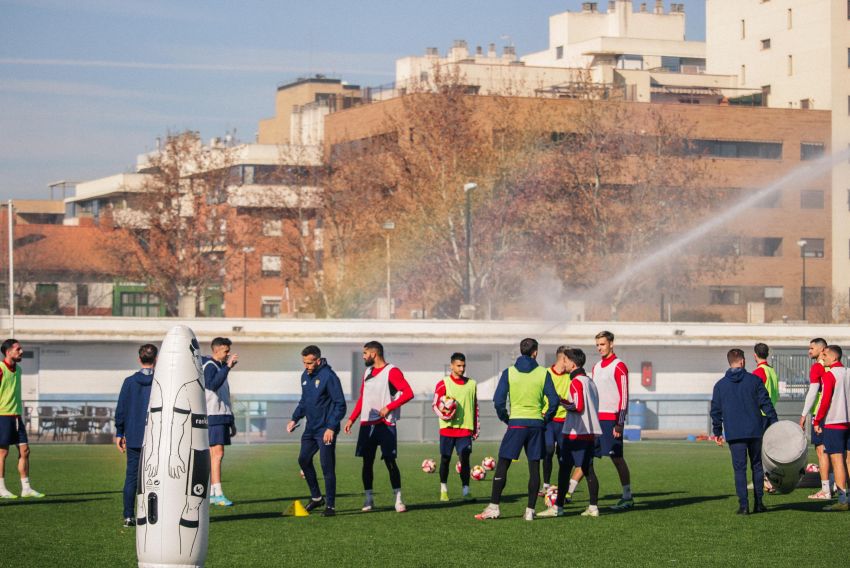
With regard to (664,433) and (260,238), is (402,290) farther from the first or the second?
(664,433)

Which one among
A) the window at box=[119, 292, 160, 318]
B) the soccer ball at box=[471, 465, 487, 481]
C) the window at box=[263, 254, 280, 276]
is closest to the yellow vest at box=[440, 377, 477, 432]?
the soccer ball at box=[471, 465, 487, 481]

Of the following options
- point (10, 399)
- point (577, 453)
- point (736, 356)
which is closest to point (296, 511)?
point (577, 453)

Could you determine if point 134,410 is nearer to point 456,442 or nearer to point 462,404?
point 462,404

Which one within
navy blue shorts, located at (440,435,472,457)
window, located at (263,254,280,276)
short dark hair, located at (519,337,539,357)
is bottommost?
navy blue shorts, located at (440,435,472,457)

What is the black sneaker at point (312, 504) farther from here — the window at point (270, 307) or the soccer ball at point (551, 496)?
the window at point (270, 307)

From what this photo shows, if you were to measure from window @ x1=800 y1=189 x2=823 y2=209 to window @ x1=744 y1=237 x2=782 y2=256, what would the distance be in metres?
3.29

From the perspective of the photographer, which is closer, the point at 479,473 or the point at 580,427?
the point at 580,427

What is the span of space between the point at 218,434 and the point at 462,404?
353 centimetres

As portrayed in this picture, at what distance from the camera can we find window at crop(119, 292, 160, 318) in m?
95.3

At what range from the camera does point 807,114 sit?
91812 millimetres

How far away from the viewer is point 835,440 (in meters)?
18.0

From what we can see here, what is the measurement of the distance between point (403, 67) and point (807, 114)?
35.5 metres

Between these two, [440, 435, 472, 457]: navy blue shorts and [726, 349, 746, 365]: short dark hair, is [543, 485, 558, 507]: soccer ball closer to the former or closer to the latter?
[440, 435, 472, 457]: navy blue shorts

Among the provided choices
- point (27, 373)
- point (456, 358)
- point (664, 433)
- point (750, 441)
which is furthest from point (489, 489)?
point (27, 373)
